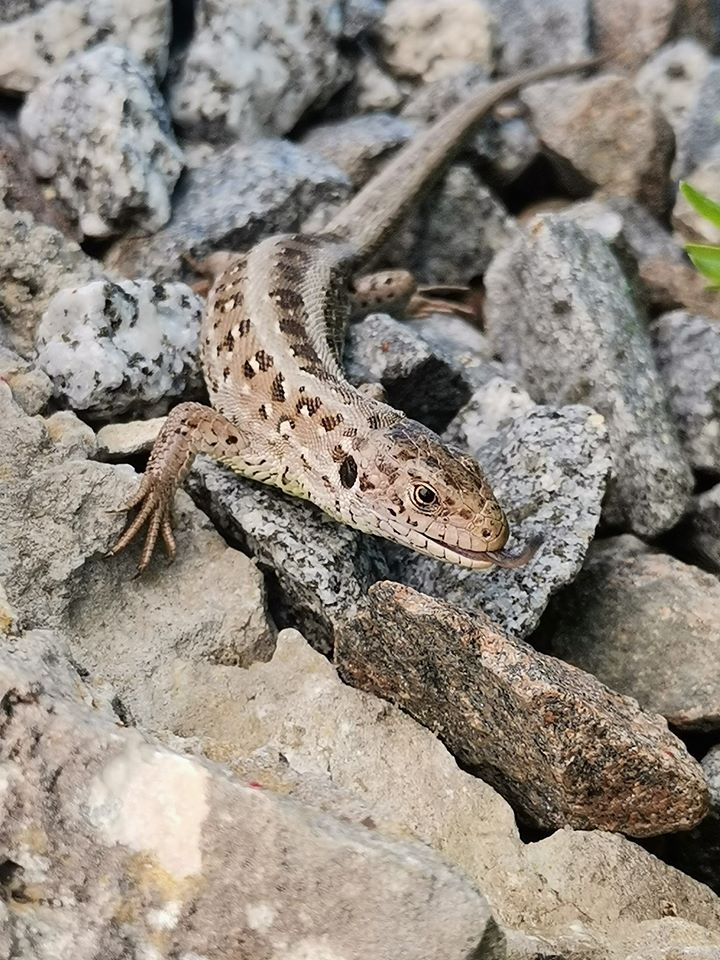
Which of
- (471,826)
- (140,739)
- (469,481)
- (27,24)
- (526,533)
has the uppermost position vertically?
(27,24)

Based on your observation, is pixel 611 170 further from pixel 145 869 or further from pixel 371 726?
pixel 145 869

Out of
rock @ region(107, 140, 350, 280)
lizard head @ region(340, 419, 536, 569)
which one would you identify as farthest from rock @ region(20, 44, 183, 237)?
lizard head @ region(340, 419, 536, 569)

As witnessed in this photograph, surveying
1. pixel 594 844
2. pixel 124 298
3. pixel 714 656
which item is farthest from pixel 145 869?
pixel 124 298

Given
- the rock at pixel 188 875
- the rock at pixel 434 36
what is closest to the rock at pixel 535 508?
the rock at pixel 188 875

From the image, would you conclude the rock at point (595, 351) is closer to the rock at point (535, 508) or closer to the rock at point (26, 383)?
the rock at point (535, 508)

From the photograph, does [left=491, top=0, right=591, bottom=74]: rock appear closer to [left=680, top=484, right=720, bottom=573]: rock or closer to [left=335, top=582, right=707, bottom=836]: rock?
[left=680, top=484, right=720, bottom=573]: rock

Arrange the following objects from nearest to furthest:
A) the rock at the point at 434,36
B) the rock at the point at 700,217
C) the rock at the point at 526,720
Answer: the rock at the point at 526,720
the rock at the point at 700,217
the rock at the point at 434,36

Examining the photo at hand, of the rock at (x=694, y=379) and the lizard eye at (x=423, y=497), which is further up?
the lizard eye at (x=423, y=497)

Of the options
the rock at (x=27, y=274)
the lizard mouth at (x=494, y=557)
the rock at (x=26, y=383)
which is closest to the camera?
the lizard mouth at (x=494, y=557)

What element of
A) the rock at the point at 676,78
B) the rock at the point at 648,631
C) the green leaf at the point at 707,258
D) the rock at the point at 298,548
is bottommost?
the rock at the point at 648,631
